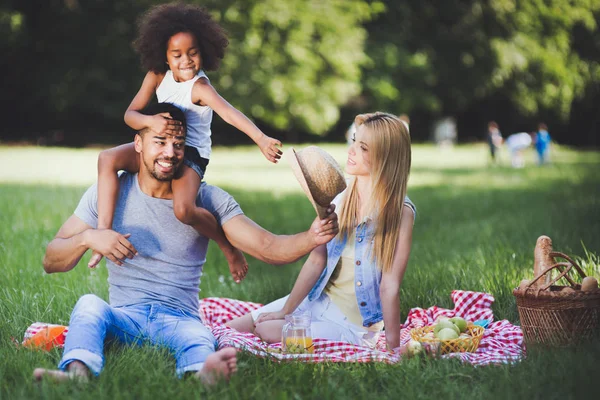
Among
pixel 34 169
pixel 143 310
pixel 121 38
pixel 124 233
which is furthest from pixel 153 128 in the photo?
pixel 121 38

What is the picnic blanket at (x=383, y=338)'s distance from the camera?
13.3 feet

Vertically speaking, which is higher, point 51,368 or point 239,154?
point 239,154

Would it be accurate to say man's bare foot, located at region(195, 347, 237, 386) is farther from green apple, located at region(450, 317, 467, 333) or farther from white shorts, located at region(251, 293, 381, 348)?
green apple, located at region(450, 317, 467, 333)

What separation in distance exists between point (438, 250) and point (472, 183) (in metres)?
8.69

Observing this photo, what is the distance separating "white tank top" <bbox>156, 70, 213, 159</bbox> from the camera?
458 centimetres

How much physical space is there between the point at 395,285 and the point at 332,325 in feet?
1.71

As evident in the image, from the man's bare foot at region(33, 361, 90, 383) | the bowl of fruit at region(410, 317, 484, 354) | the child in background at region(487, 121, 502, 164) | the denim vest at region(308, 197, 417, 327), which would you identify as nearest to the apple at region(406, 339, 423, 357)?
the bowl of fruit at region(410, 317, 484, 354)

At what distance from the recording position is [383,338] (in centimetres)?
484

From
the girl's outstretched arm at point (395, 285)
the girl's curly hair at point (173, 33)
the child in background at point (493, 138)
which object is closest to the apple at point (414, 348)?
the girl's outstretched arm at point (395, 285)

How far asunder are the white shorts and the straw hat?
112 centimetres

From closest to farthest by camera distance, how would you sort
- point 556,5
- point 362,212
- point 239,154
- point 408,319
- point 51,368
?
point 51,368 → point 362,212 → point 408,319 → point 239,154 → point 556,5

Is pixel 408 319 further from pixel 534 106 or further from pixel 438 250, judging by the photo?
pixel 534 106

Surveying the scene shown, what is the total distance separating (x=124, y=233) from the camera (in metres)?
4.44

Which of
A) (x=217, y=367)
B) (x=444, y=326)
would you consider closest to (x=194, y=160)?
(x=217, y=367)
